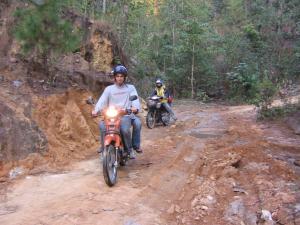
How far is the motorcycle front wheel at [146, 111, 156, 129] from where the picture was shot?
1231cm

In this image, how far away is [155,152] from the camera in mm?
8570

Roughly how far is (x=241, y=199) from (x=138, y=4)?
798 inches

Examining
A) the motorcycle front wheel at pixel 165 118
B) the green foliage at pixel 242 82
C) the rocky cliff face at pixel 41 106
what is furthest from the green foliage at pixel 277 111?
the green foliage at pixel 242 82

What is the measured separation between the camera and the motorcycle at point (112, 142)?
5.93 metres

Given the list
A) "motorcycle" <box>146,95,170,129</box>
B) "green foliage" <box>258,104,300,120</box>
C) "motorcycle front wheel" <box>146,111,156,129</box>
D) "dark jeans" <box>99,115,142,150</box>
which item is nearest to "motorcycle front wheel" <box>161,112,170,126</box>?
"motorcycle" <box>146,95,170,129</box>

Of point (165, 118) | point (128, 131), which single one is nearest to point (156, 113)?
point (165, 118)

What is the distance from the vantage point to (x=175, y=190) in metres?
6.02

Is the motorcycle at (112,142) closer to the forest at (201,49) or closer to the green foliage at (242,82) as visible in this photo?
the forest at (201,49)

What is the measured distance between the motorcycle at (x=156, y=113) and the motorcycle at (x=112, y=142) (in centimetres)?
576

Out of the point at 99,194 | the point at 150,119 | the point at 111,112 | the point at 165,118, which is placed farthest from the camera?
the point at 165,118

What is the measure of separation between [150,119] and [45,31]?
4.57 meters

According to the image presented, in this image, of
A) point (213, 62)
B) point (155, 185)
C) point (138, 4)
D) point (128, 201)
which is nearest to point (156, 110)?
point (155, 185)

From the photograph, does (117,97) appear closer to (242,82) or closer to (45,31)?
(45,31)

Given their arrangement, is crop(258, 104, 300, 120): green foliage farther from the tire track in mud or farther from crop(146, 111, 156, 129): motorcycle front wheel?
the tire track in mud
